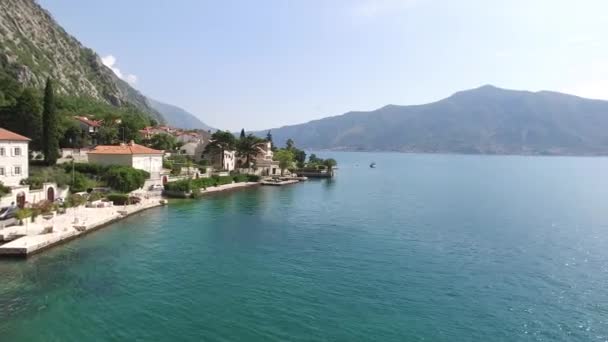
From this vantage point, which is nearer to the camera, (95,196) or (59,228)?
(59,228)

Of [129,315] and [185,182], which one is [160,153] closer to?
[185,182]

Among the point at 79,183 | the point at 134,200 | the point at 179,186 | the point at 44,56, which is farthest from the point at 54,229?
the point at 44,56

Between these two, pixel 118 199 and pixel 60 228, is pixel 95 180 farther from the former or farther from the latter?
pixel 60 228

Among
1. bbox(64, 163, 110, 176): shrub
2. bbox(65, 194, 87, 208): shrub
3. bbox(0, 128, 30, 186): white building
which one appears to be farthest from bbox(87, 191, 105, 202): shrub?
bbox(0, 128, 30, 186): white building

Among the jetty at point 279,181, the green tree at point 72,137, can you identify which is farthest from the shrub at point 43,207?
the jetty at point 279,181

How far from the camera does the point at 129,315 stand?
18531 millimetres

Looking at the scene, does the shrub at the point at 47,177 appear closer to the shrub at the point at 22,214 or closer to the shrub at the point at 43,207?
the shrub at the point at 43,207

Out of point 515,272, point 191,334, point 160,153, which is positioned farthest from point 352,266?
point 160,153

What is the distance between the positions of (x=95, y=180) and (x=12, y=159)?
11.0 m

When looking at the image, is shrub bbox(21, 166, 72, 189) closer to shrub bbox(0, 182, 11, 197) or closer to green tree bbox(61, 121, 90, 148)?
shrub bbox(0, 182, 11, 197)

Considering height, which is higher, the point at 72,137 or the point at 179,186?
the point at 72,137

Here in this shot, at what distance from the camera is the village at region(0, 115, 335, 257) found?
3256 centimetres

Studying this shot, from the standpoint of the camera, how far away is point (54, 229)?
105 feet

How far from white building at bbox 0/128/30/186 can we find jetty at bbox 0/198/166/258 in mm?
7124
